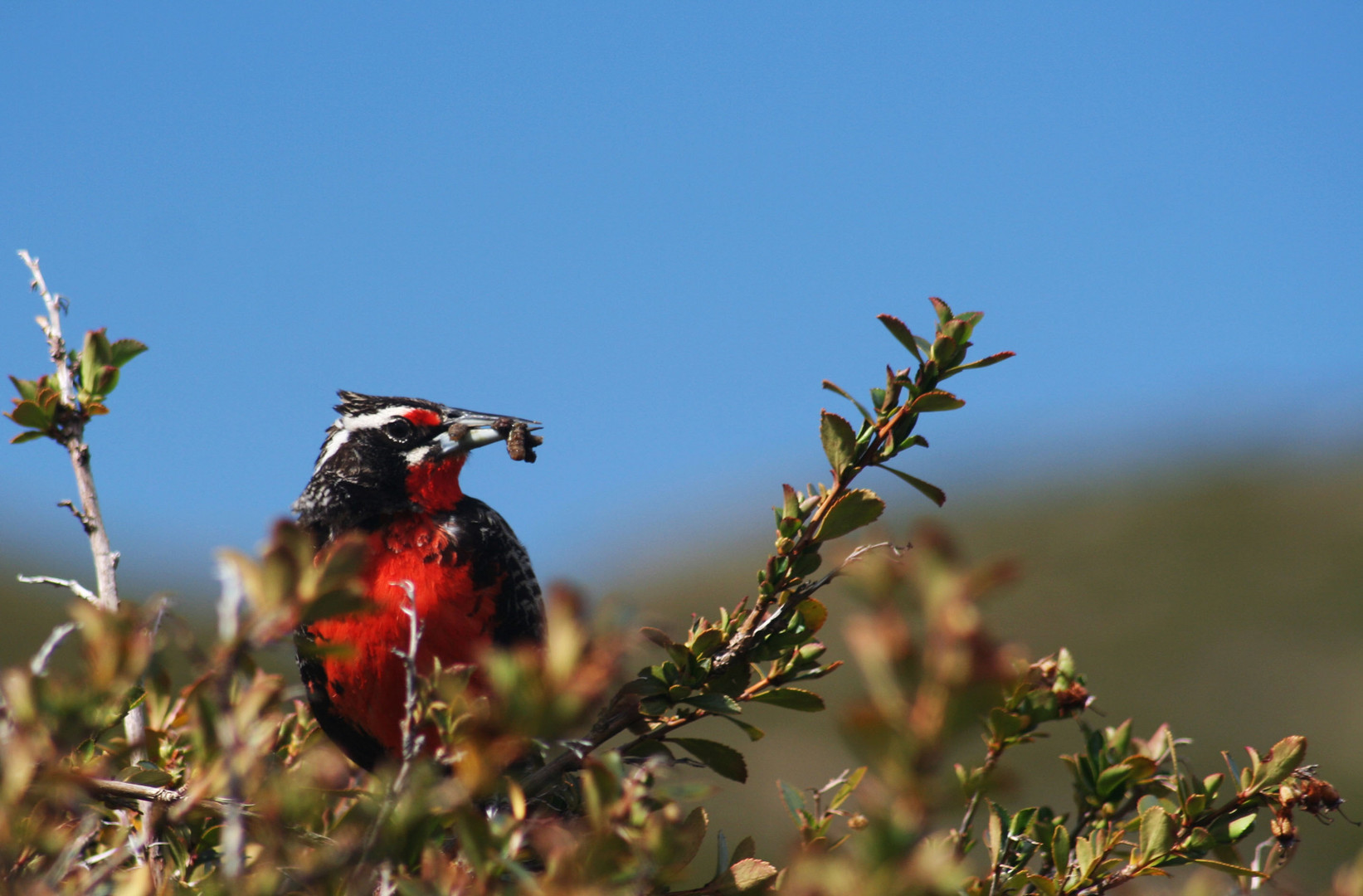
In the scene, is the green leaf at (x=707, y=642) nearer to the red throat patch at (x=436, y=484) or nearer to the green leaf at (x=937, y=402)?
the green leaf at (x=937, y=402)

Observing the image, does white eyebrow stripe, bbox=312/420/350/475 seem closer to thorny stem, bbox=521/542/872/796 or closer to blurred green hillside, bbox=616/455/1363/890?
thorny stem, bbox=521/542/872/796

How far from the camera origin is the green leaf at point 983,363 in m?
3.51

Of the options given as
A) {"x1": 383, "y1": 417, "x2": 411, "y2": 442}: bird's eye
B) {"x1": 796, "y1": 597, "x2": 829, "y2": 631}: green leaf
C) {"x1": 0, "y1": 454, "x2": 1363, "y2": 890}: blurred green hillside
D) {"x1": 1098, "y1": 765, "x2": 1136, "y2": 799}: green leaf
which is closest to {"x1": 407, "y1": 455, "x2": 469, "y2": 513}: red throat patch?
{"x1": 383, "y1": 417, "x2": 411, "y2": 442}: bird's eye

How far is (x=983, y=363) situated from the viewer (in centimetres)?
353

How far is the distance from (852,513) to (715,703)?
66 centimetres

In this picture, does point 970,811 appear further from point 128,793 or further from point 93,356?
point 93,356

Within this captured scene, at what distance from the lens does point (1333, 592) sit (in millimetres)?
56344

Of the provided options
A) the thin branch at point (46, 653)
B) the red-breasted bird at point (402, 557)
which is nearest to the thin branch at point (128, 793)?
the thin branch at point (46, 653)

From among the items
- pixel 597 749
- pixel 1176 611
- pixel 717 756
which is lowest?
pixel 1176 611

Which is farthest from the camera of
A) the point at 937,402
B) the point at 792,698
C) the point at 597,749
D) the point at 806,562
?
the point at 597,749

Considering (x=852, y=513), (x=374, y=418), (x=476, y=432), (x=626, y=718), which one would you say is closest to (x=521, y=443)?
(x=476, y=432)

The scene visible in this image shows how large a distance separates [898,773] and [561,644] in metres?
0.55

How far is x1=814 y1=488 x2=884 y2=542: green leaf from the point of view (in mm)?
3340

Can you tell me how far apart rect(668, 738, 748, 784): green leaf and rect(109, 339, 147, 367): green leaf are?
6.95 ft
